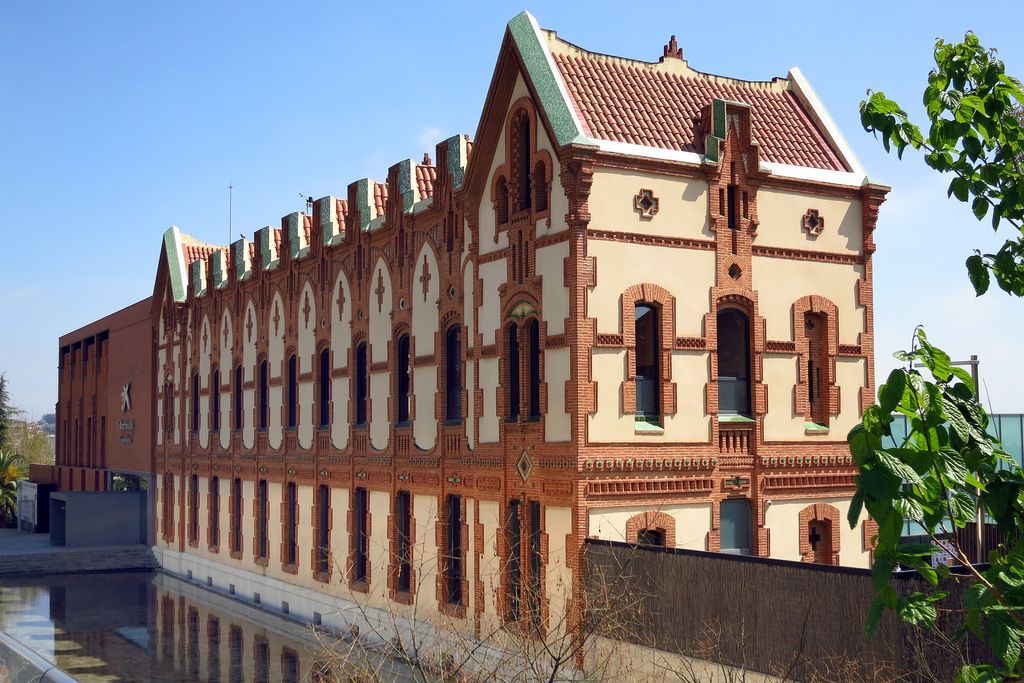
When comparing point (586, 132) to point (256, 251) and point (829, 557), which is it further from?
point (256, 251)

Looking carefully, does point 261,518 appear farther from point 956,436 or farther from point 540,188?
point 956,436

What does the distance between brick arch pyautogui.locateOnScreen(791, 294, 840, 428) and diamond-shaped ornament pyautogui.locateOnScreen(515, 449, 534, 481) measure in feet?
18.8

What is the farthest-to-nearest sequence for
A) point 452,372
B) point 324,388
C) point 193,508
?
point 193,508
point 324,388
point 452,372

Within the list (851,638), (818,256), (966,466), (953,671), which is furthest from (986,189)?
(818,256)

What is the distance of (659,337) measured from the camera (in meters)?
22.2

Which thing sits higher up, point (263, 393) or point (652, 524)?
point (263, 393)

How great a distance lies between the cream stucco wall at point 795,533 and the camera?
23.5m

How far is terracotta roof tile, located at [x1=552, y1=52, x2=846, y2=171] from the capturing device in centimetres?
2273

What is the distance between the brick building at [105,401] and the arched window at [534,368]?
31.3 metres

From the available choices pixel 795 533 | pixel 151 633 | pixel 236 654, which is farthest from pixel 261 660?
pixel 795 533

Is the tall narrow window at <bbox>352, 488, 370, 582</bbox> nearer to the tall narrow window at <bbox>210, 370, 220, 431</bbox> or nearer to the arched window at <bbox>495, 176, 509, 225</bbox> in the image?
the arched window at <bbox>495, 176, 509, 225</bbox>

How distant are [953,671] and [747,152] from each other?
490 inches

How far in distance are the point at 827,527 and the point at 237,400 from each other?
23.2 m

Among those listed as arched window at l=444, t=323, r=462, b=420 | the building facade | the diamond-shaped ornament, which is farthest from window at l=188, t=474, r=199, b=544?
the diamond-shaped ornament
